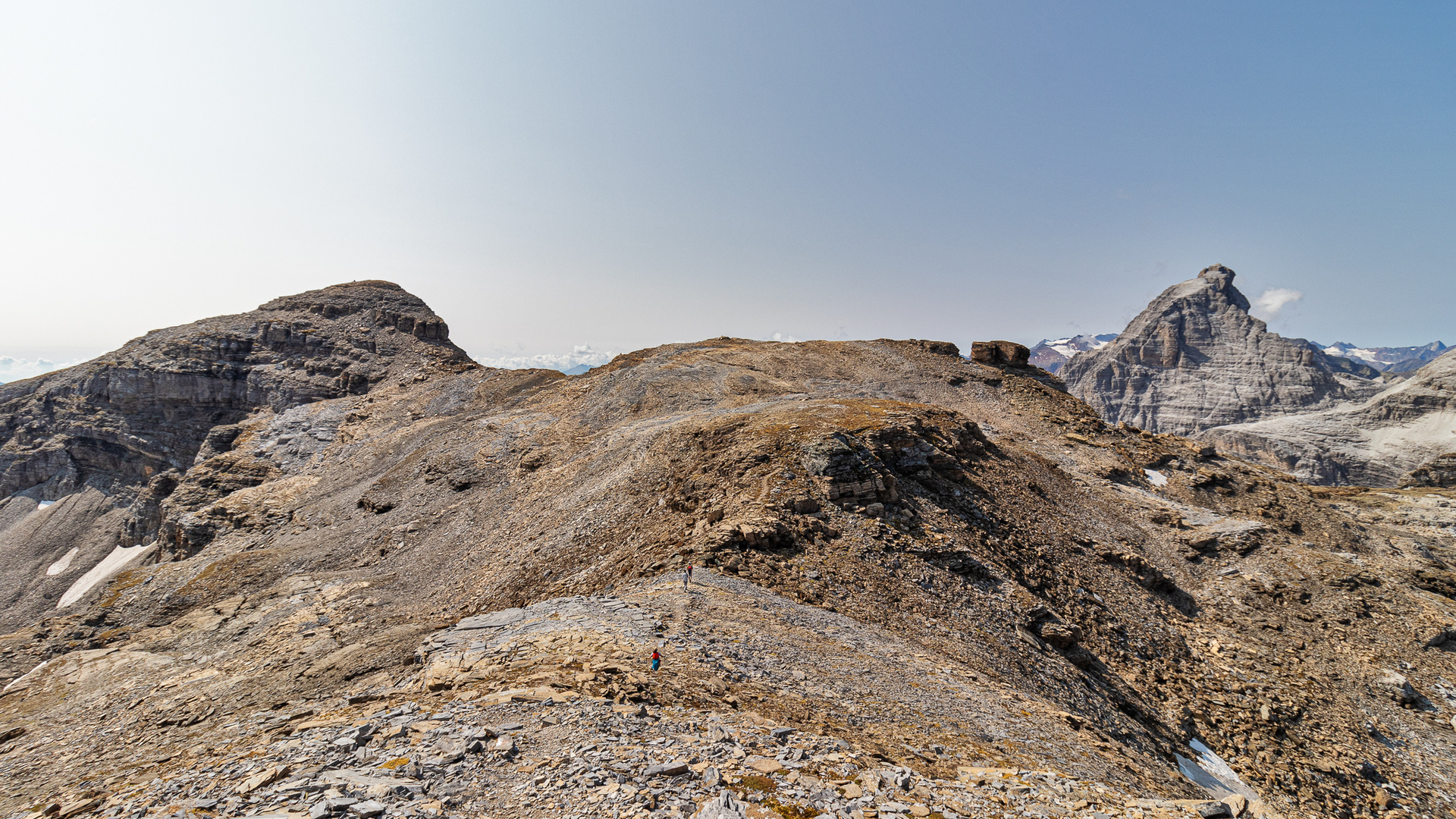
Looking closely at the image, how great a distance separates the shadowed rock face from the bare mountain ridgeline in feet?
90.6

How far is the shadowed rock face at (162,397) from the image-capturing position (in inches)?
3196

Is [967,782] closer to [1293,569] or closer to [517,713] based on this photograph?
[517,713]

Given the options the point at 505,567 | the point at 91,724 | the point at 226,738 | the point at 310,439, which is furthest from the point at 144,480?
the point at 226,738

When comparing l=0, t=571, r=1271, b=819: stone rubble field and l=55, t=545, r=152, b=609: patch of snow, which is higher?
l=0, t=571, r=1271, b=819: stone rubble field

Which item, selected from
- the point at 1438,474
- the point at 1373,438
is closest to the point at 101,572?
the point at 1438,474

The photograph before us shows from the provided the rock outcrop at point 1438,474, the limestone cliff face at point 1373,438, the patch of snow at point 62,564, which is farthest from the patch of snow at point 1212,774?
the limestone cliff face at point 1373,438

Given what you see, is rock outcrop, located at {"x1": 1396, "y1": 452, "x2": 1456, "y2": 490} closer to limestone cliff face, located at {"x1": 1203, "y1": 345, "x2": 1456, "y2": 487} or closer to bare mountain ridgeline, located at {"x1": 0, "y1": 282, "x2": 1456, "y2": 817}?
bare mountain ridgeline, located at {"x1": 0, "y1": 282, "x2": 1456, "y2": 817}

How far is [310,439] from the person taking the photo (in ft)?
211

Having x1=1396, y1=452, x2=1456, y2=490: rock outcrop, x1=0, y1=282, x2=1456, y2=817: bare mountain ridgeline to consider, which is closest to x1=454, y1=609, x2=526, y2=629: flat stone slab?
x1=0, y1=282, x2=1456, y2=817: bare mountain ridgeline

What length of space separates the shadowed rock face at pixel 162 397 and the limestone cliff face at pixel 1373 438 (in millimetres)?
234234

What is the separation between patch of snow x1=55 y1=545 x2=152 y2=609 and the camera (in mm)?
69250

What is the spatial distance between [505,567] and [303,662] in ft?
28.6

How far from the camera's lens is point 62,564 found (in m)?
78.9

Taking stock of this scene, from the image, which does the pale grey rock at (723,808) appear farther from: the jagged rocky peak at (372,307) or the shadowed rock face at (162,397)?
the jagged rocky peak at (372,307)
